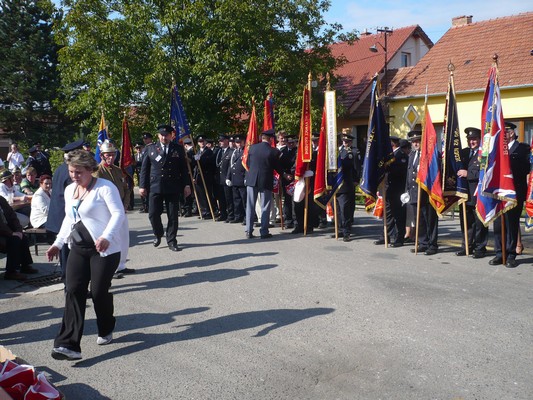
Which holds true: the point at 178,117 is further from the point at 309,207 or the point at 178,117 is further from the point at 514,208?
the point at 514,208

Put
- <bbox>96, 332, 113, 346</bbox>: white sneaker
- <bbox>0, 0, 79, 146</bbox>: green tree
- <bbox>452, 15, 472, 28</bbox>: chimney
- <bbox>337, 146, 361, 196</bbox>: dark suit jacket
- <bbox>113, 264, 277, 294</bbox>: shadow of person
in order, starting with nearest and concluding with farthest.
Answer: <bbox>96, 332, 113, 346</bbox>: white sneaker, <bbox>113, 264, 277, 294</bbox>: shadow of person, <bbox>337, 146, 361, 196</bbox>: dark suit jacket, <bbox>452, 15, 472, 28</bbox>: chimney, <bbox>0, 0, 79, 146</bbox>: green tree

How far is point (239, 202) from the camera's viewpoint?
536 inches

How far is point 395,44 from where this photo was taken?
3409 centimetres

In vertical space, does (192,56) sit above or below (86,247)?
above

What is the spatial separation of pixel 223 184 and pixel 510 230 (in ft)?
23.9

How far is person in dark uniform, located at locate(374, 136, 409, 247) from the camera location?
34.0ft

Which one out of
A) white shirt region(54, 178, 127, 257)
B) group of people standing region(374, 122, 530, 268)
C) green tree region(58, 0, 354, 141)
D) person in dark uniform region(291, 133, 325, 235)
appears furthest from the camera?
green tree region(58, 0, 354, 141)

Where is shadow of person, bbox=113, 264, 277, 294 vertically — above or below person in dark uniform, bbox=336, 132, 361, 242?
below

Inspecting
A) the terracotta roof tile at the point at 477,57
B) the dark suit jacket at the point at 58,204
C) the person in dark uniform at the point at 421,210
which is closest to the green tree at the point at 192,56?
the terracotta roof tile at the point at 477,57

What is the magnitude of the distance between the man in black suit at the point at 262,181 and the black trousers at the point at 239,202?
5.86 feet

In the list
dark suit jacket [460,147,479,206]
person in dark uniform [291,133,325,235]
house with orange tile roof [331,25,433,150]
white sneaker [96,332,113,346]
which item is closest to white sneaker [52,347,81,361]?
white sneaker [96,332,113,346]

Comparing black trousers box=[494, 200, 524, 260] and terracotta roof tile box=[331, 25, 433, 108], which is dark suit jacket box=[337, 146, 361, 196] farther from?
terracotta roof tile box=[331, 25, 433, 108]

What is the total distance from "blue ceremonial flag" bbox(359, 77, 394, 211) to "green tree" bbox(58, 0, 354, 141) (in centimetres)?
1193

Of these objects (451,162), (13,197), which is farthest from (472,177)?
(13,197)
